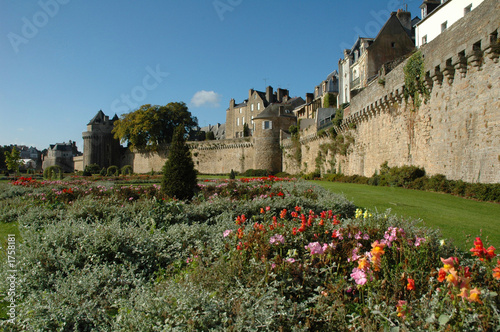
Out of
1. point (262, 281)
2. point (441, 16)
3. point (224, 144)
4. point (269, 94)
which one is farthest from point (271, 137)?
point (262, 281)

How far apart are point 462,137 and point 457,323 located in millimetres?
11961

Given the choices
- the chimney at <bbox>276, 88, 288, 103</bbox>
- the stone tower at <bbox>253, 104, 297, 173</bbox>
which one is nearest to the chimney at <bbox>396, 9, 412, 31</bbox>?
the stone tower at <bbox>253, 104, 297, 173</bbox>

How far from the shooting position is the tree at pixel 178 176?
1170 centimetres

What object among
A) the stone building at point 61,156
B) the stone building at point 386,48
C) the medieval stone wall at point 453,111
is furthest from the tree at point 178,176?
the stone building at point 61,156

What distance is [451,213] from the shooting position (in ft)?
28.1

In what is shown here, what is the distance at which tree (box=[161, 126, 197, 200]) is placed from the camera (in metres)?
11.7

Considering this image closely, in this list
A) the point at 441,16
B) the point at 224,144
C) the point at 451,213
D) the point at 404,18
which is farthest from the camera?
the point at 224,144

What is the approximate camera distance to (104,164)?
194 ft

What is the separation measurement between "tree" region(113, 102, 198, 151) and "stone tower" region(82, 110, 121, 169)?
200 inches

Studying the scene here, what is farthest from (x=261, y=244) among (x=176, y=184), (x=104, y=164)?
(x=104, y=164)

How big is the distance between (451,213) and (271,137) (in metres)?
32.8

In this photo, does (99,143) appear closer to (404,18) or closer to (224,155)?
(224,155)

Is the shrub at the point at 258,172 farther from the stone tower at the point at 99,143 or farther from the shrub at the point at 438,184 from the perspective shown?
the stone tower at the point at 99,143

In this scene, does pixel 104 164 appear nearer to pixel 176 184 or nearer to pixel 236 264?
pixel 176 184
